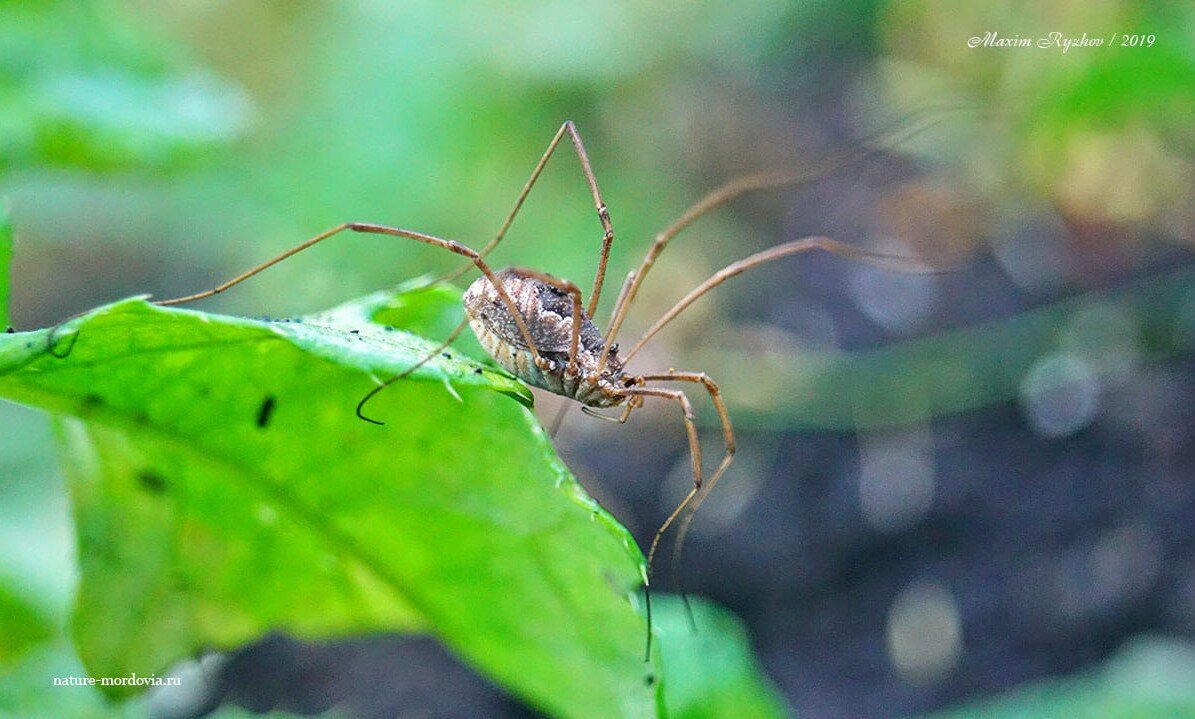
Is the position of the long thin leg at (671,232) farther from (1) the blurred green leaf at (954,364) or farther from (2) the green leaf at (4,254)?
(1) the blurred green leaf at (954,364)

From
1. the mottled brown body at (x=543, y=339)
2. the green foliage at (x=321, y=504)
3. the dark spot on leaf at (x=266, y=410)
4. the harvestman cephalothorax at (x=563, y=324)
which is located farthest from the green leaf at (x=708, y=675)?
the dark spot on leaf at (x=266, y=410)

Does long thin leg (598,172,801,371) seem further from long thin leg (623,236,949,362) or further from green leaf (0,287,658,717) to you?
green leaf (0,287,658,717)

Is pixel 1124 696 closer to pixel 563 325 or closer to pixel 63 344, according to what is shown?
pixel 563 325

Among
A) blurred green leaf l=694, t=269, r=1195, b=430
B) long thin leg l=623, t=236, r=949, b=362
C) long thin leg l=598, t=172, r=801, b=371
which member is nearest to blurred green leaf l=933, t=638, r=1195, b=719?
long thin leg l=623, t=236, r=949, b=362

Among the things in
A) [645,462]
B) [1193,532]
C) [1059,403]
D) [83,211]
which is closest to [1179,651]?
[1193,532]

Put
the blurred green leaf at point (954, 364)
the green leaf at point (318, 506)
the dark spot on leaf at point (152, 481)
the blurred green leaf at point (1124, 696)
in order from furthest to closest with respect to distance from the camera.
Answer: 1. the blurred green leaf at point (954, 364)
2. the blurred green leaf at point (1124, 696)
3. the dark spot on leaf at point (152, 481)
4. the green leaf at point (318, 506)

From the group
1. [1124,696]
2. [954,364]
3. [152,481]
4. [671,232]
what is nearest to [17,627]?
[152,481]
